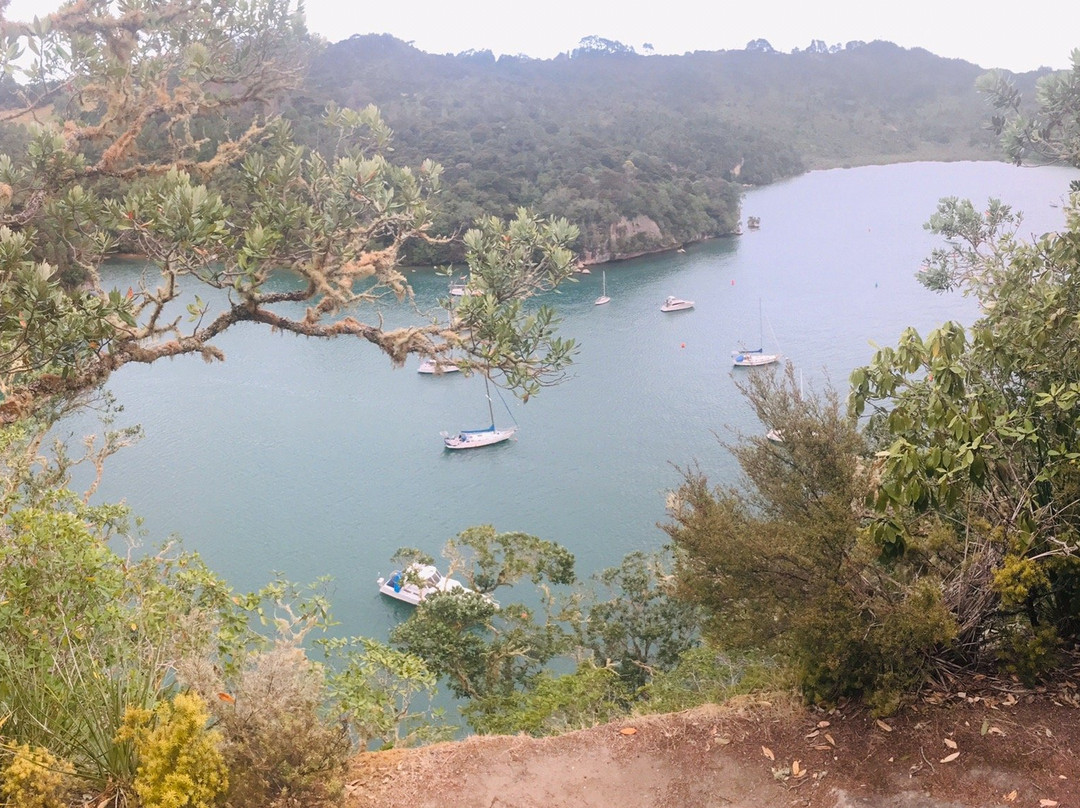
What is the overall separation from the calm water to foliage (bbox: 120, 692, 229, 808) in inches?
354

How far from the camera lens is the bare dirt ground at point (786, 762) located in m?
2.93

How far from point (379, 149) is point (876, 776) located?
3.84 meters

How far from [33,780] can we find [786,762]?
8.39 feet

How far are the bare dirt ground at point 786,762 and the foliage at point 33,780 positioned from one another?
0.98 meters

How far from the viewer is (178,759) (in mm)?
2381

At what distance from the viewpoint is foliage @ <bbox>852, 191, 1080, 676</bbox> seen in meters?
2.68

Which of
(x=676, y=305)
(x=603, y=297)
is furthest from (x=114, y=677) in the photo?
(x=603, y=297)

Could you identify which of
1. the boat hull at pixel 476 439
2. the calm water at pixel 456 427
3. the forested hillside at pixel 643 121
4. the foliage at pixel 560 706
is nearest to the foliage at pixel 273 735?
the foliage at pixel 560 706

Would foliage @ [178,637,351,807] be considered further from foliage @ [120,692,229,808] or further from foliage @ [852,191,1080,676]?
foliage @ [852,191,1080,676]

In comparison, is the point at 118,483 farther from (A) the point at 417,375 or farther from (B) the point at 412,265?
(B) the point at 412,265

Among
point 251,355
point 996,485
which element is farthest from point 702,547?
point 251,355

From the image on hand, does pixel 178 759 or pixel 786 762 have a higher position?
pixel 178 759

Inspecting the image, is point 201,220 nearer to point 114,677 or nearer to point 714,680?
point 114,677

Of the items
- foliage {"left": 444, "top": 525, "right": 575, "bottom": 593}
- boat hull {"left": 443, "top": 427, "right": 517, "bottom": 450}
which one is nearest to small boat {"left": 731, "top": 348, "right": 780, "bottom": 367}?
boat hull {"left": 443, "top": 427, "right": 517, "bottom": 450}
